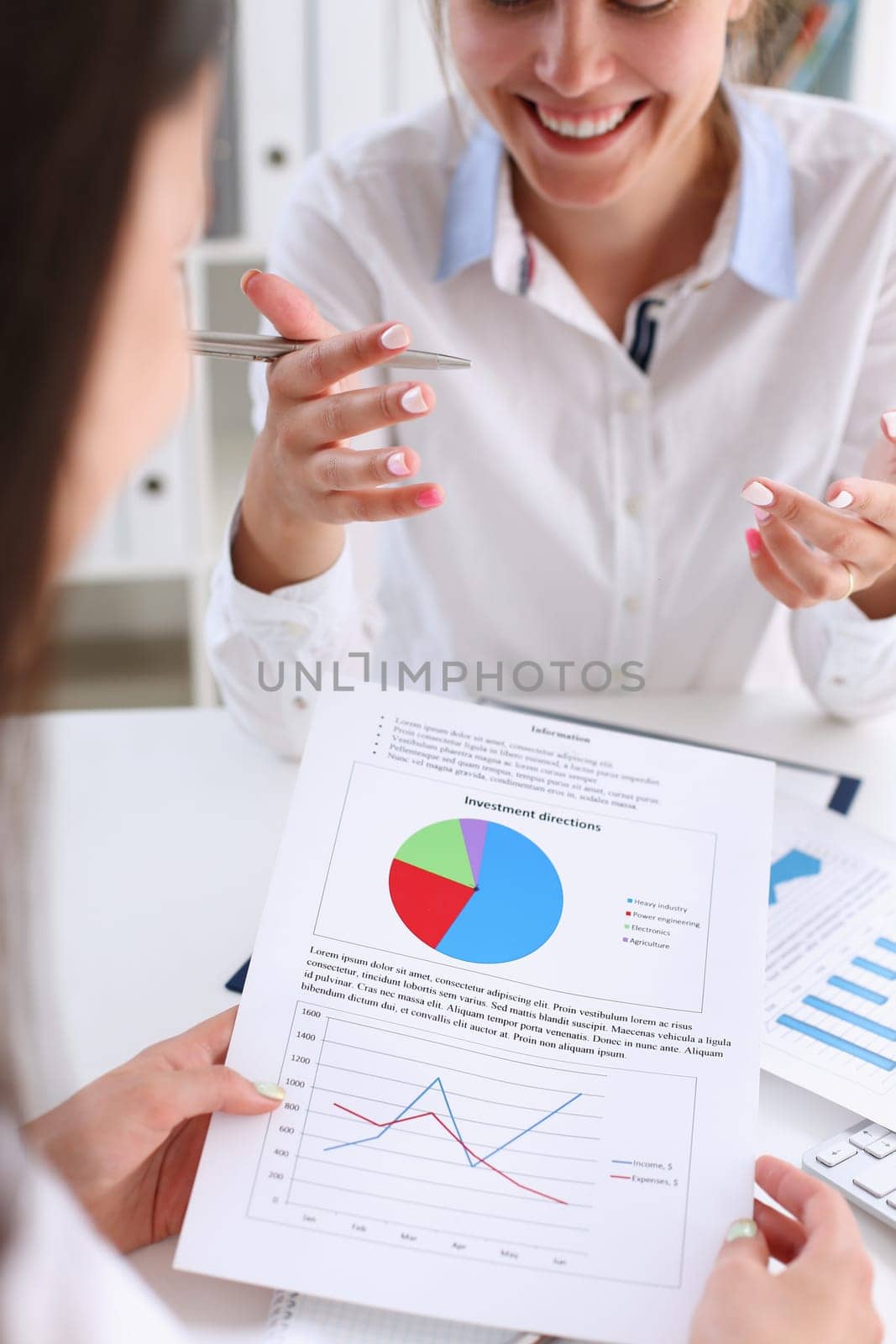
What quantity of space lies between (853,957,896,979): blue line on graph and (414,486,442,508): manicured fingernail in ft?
1.15

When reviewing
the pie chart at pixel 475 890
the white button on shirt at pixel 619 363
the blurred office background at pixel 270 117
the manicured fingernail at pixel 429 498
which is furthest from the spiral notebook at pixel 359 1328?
the blurred office background at pixel 270 117

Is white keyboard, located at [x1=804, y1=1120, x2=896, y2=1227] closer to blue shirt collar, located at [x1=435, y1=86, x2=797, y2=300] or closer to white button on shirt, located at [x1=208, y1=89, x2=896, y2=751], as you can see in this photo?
white button on shirt, located at [x1=208, y1=89, x2=896, y2=751]

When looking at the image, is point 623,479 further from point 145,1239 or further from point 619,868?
point 145,1239

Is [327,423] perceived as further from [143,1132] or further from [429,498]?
[143,1132]

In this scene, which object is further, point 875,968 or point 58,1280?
point 875,968

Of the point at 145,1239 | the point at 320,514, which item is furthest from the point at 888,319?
the point at 145,1239

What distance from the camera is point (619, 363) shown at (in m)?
1.04

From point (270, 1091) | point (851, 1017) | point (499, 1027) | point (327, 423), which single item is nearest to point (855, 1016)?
point (851, 1017)

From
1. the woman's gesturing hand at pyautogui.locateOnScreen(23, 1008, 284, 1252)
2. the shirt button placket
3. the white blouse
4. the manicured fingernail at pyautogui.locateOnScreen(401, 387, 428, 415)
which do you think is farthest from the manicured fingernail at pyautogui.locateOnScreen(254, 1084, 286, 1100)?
the shirt button placket

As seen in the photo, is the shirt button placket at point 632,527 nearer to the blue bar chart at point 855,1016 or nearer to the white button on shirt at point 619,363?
the white button on shirt at point 619,363

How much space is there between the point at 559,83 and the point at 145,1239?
2.53ft

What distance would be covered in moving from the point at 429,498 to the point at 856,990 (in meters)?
0.36

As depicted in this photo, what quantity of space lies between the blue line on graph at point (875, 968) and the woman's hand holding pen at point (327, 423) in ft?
1.16

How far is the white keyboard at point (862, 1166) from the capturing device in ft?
1.84
